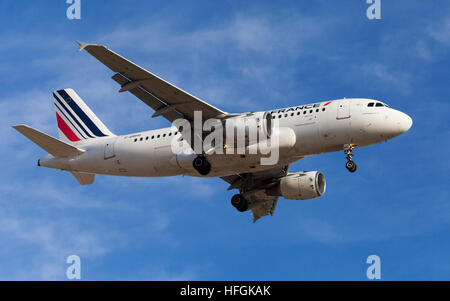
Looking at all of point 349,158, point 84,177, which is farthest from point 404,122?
point 84,177

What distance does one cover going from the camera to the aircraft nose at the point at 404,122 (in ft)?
120

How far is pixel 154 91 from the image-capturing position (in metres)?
36.8

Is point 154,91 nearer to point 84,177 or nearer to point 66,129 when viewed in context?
point 84,177

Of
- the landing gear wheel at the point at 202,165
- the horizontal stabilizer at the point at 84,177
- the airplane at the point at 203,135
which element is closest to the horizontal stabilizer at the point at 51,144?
the airplane at the point at 203,135

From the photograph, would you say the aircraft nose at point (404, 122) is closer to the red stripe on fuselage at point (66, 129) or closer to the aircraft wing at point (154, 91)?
the aircraft wing at point (154, 91)

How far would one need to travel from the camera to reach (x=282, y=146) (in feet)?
120

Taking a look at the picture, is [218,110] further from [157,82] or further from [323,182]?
[323,182]

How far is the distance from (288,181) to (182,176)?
7264 mm

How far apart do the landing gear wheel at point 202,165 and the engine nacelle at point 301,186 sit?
707 centimetres

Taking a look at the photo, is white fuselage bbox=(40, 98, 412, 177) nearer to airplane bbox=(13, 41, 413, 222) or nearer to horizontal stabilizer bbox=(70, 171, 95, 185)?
airplane bbox=(13, 41, 413, 222)

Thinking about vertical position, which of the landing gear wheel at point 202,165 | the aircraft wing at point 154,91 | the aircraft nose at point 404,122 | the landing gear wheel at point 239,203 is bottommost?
the landing gear wheel at point 239,203

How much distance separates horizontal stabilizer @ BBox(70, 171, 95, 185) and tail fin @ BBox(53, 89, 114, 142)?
231 cm
